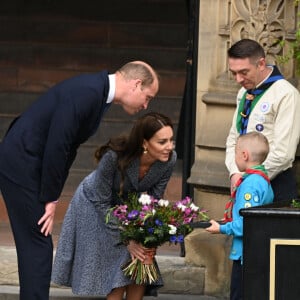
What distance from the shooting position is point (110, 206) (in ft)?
24.0

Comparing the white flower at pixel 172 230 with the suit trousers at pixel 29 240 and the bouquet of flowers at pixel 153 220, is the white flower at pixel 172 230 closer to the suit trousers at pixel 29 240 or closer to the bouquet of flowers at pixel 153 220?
the bouquet of flowers at pixel 153 220

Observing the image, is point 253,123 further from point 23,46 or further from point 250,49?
point 23,46

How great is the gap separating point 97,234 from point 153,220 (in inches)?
25.0

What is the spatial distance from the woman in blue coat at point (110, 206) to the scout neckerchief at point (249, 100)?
0.43 meters

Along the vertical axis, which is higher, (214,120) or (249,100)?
(249,100)

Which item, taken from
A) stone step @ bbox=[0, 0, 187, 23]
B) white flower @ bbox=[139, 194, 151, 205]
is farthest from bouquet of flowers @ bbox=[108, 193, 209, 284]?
stone step @ bbox=[0, 0, 187, 23]

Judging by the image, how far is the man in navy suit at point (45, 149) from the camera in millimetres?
6430

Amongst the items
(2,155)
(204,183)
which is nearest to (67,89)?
(2,155)

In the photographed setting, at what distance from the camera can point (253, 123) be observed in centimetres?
712

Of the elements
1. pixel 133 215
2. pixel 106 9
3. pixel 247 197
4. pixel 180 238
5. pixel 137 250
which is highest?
pixel 106 9

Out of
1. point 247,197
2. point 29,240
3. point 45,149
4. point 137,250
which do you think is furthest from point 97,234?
point 247,197

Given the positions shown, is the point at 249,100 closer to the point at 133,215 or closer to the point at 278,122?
the point at 278,122

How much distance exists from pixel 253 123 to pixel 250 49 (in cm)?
44

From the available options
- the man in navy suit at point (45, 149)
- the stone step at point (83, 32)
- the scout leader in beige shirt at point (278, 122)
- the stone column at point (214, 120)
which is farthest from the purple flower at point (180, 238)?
the stone step at point (83, 32)
